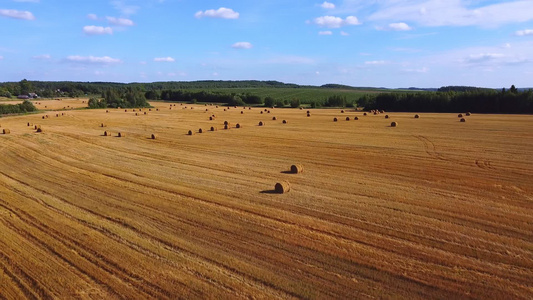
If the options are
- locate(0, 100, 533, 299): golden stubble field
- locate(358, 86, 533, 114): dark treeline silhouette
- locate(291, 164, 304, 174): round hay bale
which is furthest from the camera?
locate(358, 86, 533, 114): dark treeline silhouette

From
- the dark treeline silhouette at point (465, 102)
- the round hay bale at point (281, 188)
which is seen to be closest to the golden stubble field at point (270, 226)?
the round hay bale at point (281, 188)

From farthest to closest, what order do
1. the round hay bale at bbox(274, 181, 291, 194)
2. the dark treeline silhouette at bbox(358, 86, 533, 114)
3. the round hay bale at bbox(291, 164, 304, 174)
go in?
1. the dark treeline silhouette at bbox(358, 86, 533, 114)
2. the round hay bale at bbox(291, 164, 304, 174)
3. the round hay bale at bbox(274, 181, 291, 194)

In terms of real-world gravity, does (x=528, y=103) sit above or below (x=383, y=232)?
above

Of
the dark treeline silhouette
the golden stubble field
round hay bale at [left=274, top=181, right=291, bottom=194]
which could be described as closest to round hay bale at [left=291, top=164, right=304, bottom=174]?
the golden stubble field

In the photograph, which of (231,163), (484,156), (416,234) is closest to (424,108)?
(484,156)

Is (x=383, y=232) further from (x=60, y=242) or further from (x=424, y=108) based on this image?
(x=424, y=108)

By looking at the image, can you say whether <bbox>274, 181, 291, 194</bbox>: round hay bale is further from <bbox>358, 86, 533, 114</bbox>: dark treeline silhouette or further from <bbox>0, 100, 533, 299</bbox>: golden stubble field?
<bbox>358, 86, 533, 114</bbox>: dark treeline silhouette

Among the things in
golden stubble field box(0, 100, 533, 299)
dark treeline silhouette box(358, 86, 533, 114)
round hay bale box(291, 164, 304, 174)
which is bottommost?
golden stubble field box(0, 100, 533, 299)

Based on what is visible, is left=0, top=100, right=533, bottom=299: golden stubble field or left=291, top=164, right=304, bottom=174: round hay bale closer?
left=0, top=100, right=533, bottom=299: golden stubble field

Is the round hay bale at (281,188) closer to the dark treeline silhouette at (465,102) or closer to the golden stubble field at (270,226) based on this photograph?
the golden stubble field at (270,226)
